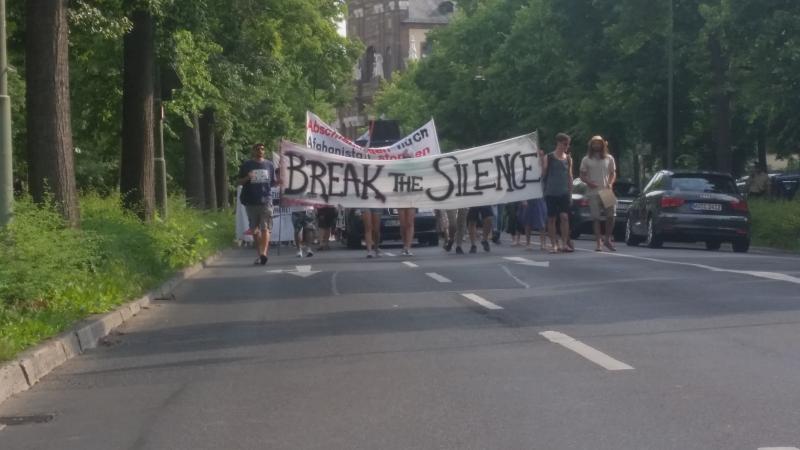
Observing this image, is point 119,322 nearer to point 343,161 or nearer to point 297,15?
point 343,161

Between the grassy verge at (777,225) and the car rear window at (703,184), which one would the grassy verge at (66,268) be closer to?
the car rear window at (703,184)

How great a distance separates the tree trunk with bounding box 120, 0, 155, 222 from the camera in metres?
24.1

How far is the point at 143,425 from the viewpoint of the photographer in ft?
27.5

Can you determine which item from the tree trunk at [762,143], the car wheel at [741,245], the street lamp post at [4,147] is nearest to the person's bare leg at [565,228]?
the car wheel at [741,245]

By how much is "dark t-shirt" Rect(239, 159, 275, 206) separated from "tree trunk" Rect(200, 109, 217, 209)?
14525 mm

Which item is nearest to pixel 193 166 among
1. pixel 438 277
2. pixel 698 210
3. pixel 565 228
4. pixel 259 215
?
pixel 259 215

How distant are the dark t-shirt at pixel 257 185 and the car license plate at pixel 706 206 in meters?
8.69

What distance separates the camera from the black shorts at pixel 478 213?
27.3 m

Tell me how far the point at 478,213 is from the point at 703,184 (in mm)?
4583

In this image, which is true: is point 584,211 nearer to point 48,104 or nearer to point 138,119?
point 138,119

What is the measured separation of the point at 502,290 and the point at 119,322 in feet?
14.5

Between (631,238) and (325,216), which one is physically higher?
(325,216)

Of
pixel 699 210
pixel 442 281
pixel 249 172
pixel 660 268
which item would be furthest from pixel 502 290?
pixel 699 210

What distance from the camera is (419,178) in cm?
2562
